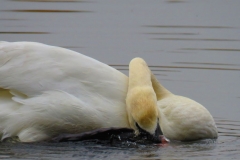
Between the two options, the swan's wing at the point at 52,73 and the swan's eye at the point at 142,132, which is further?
the swan's wing at the point at 52,73

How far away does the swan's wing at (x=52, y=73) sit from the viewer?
8.79 metres

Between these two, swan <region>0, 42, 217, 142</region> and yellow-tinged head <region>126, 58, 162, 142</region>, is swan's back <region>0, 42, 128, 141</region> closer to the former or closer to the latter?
swan <region>0, 42, 217, 142</region>

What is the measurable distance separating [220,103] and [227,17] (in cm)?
471

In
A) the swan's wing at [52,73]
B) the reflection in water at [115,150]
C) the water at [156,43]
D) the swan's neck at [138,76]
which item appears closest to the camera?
the reflection in water at [115,150]

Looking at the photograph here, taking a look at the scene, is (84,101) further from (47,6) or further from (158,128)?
(47,6)

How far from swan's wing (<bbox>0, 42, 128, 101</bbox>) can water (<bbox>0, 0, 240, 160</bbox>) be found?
0.59 metres

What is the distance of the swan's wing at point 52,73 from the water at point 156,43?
1.94ft

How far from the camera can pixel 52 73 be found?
888 cm

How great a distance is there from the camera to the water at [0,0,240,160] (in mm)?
8516

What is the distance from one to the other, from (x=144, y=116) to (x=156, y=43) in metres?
5.06

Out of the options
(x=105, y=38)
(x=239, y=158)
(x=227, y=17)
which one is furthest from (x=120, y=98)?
(x=227, y=17)

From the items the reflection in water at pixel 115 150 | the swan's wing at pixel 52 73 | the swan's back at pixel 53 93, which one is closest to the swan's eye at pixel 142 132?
the reflection in water at pixel 115 150

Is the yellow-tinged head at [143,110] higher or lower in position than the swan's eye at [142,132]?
higher

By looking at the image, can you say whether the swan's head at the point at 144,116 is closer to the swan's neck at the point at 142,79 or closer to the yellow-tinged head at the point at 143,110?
the yellow-tinged head at the point at 143,110
